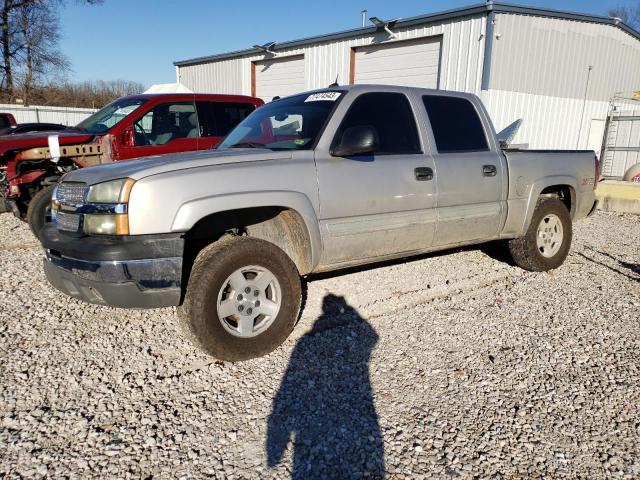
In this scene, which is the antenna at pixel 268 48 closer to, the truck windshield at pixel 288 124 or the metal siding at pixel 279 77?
the metal siding at pixel 279 77

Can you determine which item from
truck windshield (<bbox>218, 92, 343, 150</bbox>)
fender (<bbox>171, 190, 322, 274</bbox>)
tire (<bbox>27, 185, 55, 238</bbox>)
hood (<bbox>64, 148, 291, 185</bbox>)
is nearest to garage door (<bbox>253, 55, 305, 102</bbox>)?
tire (<bbox>27, 185, 55, 238</bbox>)

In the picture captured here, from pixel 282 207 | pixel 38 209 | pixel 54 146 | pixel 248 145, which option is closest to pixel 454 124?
pixel 248 145

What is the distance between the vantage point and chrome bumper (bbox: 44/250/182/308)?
2922 mm

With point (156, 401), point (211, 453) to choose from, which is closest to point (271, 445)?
point (211, 453)

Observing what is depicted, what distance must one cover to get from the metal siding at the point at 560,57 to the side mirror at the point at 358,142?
34.6ft

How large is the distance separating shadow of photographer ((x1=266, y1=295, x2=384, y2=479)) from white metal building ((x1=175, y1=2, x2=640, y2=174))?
36.4 feet

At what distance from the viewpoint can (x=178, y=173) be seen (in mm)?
3057

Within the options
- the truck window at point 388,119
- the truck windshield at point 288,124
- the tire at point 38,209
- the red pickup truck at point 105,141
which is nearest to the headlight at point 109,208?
the truck windshield at point 288,124

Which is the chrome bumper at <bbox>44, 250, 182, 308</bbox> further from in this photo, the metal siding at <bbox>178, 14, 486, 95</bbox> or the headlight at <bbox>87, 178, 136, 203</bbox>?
the metal siding at <bbox>178, 14, 486, 95</bbox>

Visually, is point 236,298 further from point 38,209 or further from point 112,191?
point 38,209

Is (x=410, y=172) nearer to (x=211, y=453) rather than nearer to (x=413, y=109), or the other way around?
(x=413, y=109)

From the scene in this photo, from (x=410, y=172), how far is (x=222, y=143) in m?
1.76

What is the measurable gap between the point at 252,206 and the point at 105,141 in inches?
160

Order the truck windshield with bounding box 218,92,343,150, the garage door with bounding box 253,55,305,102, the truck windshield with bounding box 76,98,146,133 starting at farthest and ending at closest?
1. the garage door with bounding box 253,55,305,102
2. the truck windshield with bounding box 76,98,146,133
3. the truck windshield with bounding box 218,92,343,150
